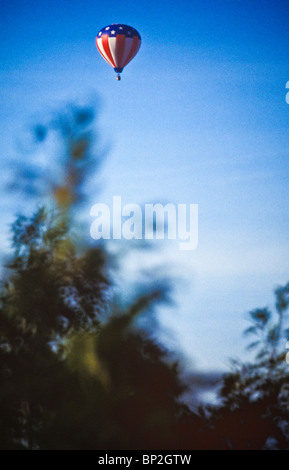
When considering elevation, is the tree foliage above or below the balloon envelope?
below

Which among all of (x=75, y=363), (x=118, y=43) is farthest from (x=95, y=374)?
(x=118, y=43)

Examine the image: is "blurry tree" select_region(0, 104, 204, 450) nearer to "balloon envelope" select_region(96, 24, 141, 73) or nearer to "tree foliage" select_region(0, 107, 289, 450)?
"tree foliage" select_region(0, 107, 289, 450)

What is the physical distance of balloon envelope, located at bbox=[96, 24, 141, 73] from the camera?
8.59 meters

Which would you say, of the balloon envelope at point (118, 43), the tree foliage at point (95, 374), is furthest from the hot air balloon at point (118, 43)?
the tree foliage at point (95, 374)

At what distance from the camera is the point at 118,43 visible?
870 cm

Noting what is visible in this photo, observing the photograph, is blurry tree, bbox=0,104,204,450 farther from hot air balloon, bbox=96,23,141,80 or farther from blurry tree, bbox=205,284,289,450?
hot air balloon, bbox=96,23,141,80

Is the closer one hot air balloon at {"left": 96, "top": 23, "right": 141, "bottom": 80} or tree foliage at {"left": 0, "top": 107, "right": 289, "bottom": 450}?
tree foliage at {"left": 0, "top": 107, "right": 289, "bottom": 450}

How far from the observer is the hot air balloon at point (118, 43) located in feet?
28.2

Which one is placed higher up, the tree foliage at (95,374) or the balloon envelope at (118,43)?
the balloon envelope at (118,43)

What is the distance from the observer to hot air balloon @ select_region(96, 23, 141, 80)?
8.59m

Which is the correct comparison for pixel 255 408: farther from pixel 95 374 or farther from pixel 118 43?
pixel 118 43

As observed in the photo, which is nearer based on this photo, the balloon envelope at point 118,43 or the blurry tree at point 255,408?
the blurry tree at point 255,408

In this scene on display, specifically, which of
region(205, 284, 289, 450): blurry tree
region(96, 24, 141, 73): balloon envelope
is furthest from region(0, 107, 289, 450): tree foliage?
region(96, 24, 141, 73): balloon envelope

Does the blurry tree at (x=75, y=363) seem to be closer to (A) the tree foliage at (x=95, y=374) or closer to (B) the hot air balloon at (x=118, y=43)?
(A) the tree foliage at (x=95, y=374)
